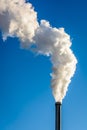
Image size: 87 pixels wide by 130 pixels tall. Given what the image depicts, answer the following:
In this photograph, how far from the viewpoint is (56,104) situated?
2731 cm

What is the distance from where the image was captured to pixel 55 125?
2572cm

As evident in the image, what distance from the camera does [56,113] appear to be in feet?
85.5

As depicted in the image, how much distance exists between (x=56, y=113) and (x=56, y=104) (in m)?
1.39

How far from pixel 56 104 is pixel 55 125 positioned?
225 cm

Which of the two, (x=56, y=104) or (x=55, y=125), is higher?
(x=56, y=104)

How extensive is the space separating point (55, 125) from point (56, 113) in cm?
103
